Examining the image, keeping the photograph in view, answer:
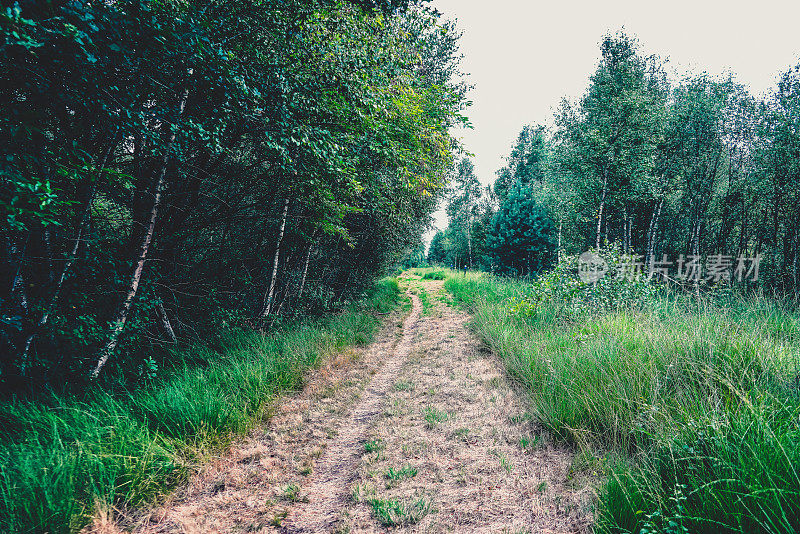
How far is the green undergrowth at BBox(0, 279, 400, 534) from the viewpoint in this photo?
2.36 meters

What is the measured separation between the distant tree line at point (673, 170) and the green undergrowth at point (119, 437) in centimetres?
1578

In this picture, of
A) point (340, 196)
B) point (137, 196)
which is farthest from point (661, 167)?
point (137, 196)

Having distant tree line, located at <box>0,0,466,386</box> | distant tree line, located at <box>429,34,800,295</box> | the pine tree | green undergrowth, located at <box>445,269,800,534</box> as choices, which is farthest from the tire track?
the pine tree

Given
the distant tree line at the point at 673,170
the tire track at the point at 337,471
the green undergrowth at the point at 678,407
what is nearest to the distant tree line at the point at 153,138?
the tire track at the point at 337,471

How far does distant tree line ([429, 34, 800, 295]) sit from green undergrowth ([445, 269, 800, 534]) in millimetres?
10852

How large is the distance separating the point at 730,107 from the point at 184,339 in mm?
32874

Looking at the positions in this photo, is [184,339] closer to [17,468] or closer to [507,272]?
[17,468]

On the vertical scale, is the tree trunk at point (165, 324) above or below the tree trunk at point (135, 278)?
below

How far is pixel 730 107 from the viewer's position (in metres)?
19.6

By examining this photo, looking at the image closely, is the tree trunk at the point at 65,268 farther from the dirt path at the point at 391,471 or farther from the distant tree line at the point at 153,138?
the dirt path at the point at 391,471

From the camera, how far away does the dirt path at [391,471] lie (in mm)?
2592

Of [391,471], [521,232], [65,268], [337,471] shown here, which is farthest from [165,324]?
[521,232]

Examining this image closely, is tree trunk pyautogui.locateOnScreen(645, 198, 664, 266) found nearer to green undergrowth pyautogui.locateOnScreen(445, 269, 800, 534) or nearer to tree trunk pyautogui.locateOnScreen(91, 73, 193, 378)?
green undergrowth pyautogui.locateOnScreen(445, 269, 800, 534)

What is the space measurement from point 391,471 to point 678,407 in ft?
10.2
